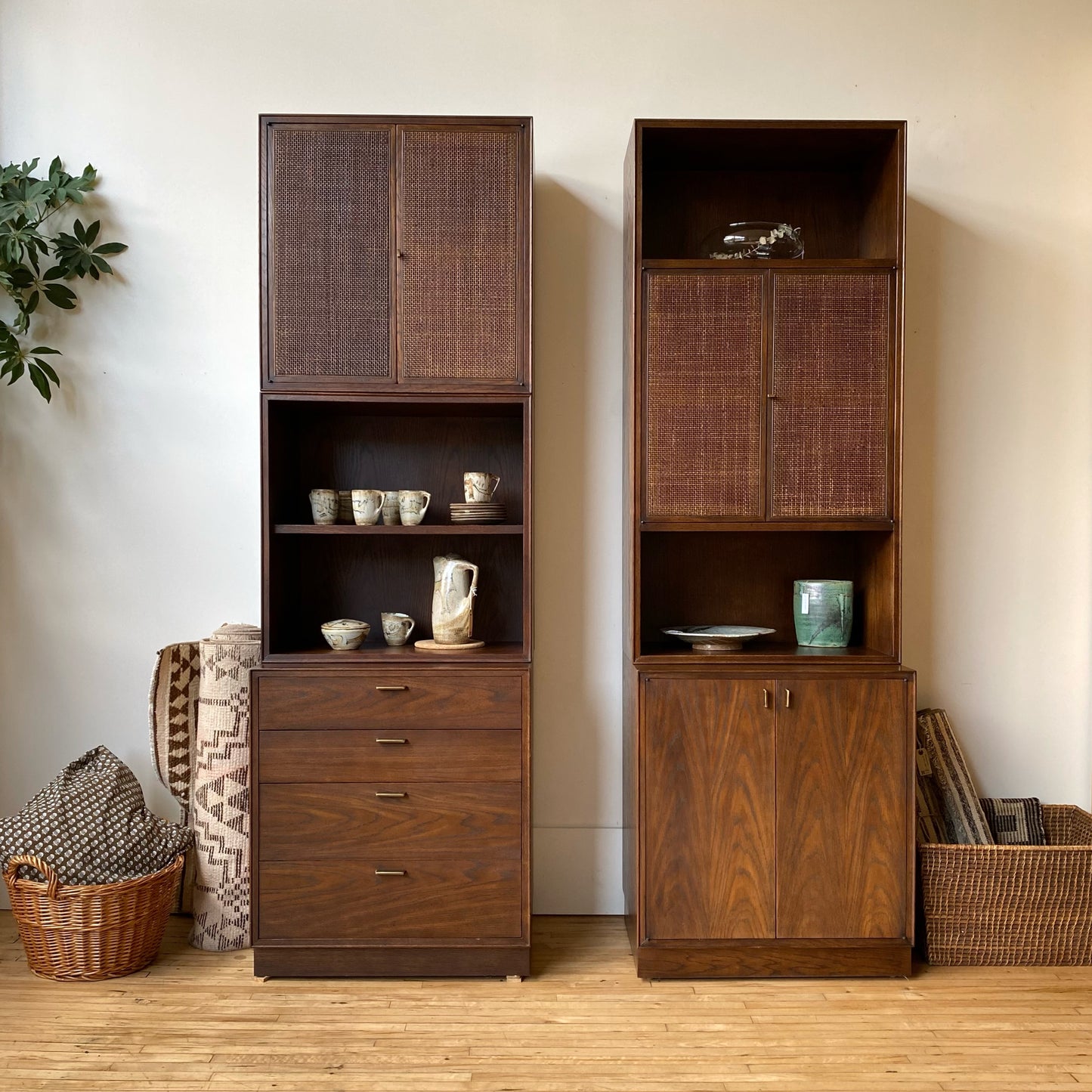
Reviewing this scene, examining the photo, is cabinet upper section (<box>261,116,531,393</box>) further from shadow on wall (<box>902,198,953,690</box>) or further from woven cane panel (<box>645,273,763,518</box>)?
shadow on wall (<box>902,198,953,690</box>)

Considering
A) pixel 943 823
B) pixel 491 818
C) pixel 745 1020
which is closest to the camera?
pixel 745 1020

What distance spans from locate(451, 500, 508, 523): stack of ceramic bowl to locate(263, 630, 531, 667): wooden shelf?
0.38 m

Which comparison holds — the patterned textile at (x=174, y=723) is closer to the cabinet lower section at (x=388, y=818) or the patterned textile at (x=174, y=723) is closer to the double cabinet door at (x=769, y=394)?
the cabinet lower section at (x=388, y=818)

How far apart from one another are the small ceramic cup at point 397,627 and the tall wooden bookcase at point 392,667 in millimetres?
174

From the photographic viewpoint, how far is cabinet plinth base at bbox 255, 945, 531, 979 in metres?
2.55

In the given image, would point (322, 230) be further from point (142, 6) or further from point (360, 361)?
point (142, 6)

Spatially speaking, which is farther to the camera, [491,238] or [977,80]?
[977,80]

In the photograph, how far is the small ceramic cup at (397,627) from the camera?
2756mm

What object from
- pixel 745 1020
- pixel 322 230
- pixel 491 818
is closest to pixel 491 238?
pixel 322 230

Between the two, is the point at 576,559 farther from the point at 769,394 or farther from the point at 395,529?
the point at 769,394

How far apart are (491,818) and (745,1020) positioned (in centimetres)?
81

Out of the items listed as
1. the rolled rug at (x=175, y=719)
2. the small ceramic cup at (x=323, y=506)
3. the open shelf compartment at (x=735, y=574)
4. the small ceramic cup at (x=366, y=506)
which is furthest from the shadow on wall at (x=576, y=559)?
the rolled rug at (x=175, y=719)

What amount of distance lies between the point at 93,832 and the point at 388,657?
0.94 meters

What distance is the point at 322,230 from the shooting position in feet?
8.43
